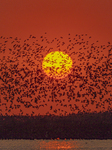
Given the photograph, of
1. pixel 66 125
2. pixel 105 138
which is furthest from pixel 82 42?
pixel 105 138

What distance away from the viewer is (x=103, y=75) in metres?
14.3
